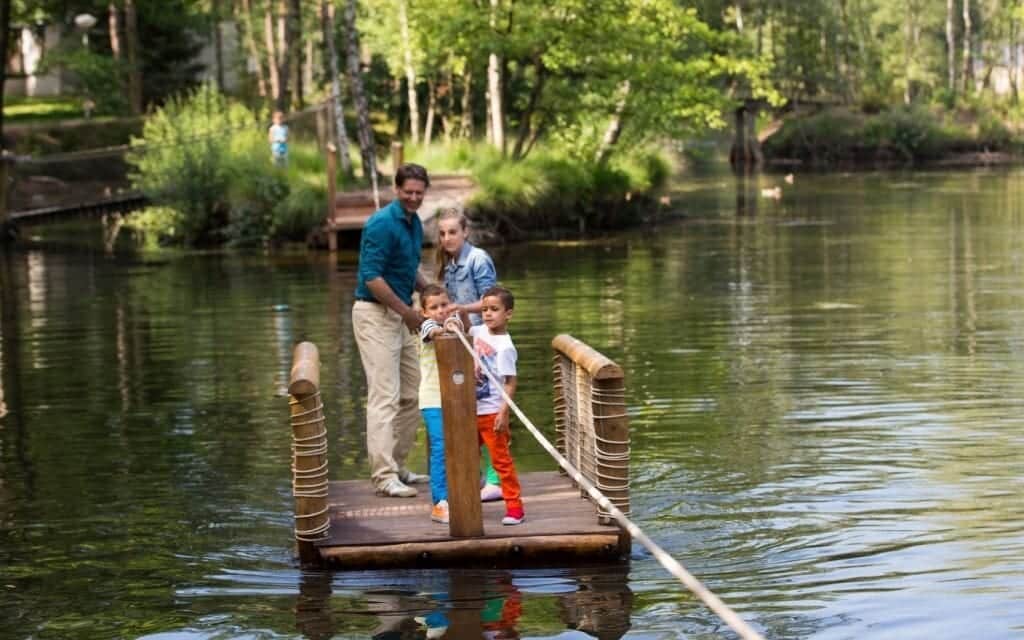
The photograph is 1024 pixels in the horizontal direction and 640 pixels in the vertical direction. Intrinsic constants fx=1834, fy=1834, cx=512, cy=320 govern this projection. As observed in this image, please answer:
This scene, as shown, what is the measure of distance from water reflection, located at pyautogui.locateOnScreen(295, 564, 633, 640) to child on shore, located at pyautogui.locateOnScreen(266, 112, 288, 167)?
2939 cm

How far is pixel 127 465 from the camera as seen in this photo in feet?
44.4

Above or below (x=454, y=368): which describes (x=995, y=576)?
below

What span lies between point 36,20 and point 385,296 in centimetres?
4763

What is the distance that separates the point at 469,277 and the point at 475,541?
5.72 ft

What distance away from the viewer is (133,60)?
55.4 meters

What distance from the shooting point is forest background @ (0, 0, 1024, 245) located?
38.5 meters

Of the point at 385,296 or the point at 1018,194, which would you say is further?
the point at 1018,194

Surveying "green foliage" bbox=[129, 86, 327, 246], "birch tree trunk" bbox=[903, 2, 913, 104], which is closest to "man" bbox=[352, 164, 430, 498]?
"green foliage" bbox=[129, 86, 327, 246]

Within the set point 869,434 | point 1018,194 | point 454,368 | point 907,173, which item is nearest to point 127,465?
point 454,368

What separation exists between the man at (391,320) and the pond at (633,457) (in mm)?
867

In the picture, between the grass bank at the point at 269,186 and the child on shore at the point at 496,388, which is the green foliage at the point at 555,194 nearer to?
the grass bank at the point at 269,186

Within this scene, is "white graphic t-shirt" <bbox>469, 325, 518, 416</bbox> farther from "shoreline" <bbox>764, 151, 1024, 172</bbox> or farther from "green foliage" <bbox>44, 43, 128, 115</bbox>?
"shoreline" <bbox>764, 151, 1024, 172</bbox>

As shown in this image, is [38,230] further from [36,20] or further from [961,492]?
[961,492]

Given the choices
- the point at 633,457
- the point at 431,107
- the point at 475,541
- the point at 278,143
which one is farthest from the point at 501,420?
the point at 431,107
